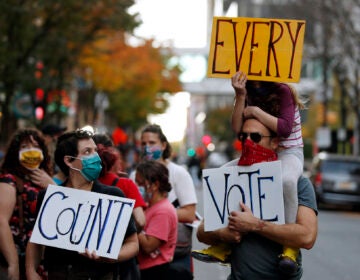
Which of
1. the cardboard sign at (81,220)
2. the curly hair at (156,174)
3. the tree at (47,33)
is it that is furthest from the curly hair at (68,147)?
the tree at (47,33)

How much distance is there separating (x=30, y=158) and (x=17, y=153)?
105 mm

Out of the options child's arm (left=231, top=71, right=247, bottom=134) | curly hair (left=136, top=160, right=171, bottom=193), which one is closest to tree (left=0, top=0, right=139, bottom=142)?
curly hair (left=136, top=160, right=171, bottom=193)

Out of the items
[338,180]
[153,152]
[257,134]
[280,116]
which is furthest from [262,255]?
[338,180]

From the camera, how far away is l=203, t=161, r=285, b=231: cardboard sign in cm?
464

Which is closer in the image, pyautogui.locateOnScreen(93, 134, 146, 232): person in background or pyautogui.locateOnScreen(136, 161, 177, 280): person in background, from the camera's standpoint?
pyautogui.locateOnScreen(93, 134, 146, 232): person in background

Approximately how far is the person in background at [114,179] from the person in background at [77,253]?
0.89 metres

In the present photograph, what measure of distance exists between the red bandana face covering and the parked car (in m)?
22.4

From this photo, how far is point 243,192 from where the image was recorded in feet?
15.6

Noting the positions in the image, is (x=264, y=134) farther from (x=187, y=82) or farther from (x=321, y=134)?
(x=187, y=82)

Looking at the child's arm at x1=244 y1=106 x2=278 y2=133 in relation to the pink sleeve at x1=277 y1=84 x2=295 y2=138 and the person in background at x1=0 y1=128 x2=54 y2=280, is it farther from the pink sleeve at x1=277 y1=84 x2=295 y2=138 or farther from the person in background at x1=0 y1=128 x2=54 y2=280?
the person in background at x1=0 y1=128 x2=54 y2=280

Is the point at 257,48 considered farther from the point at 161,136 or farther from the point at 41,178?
the point at 161,136

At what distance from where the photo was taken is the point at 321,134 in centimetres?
4591

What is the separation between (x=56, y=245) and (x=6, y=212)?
3.71ft

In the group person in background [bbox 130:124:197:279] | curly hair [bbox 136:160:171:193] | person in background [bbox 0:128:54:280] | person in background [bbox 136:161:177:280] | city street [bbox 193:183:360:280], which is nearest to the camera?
person in background [bbox 0:128:54:280]
